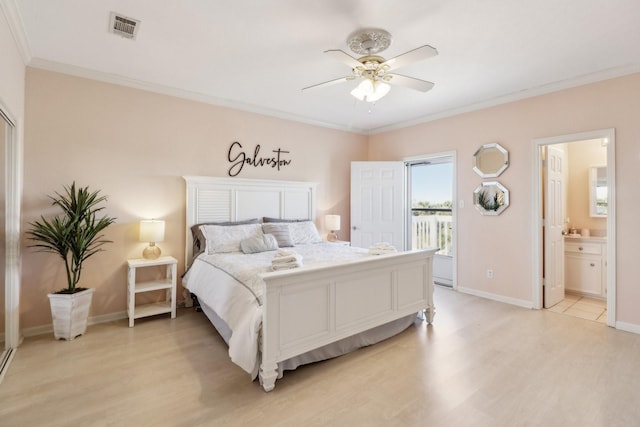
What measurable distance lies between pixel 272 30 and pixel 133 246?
110 inches

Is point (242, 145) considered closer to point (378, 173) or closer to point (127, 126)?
point (127, 126)

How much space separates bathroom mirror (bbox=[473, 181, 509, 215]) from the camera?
4113mm

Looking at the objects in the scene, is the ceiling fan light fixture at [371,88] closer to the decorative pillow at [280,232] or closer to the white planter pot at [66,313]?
the decorative pillow at [280,232]

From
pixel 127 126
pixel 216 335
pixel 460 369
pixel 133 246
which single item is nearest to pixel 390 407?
pixel 460 369

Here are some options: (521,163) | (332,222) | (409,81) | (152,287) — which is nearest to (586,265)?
(521,163)

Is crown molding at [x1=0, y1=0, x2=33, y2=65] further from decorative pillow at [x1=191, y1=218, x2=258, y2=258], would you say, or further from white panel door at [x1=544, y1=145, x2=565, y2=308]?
white panel door at [x1=544, y1=145, x2=565, y2=308]

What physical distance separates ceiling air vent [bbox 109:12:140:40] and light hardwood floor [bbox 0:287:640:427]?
2706 mm

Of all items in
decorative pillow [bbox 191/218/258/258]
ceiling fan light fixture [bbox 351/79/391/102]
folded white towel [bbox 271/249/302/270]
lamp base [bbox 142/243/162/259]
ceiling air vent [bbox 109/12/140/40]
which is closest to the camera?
ceiling air vent [bbox 109/12/140/40]

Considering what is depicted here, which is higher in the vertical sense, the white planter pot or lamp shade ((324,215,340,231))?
lamp shade ((324,215,340,231))

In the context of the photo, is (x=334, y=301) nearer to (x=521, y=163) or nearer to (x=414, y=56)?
(x=414, y=56)

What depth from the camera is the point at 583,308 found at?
3881 millimetres

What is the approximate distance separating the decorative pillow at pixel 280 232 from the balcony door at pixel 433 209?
238cm

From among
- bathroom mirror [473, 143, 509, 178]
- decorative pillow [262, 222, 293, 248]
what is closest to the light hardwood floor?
decorative pillow [262, 222, 293, 248]

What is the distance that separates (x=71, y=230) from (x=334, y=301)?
2.57 meters
